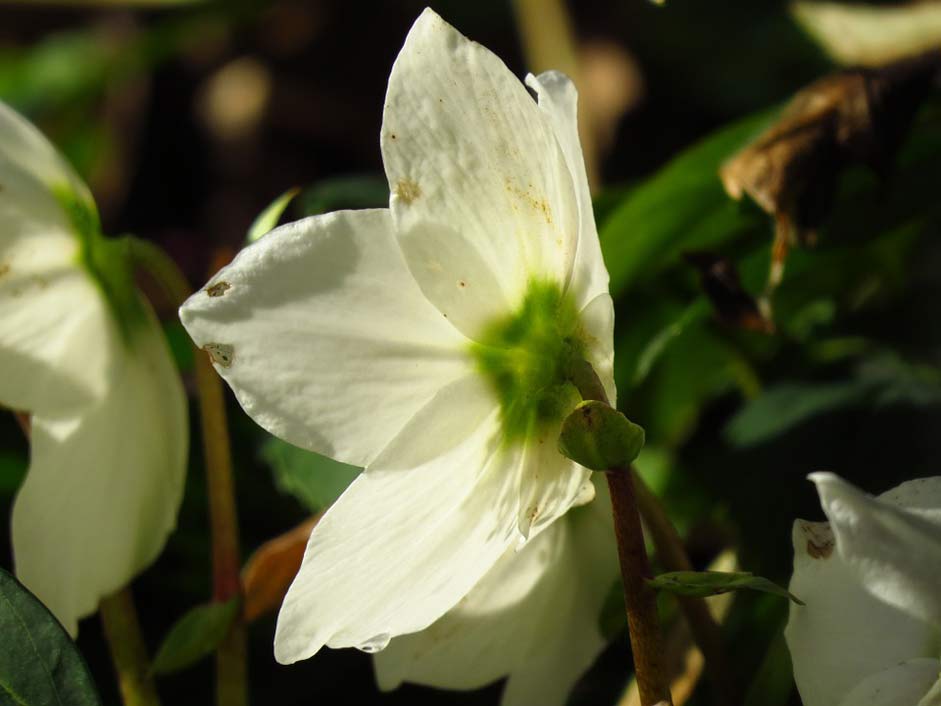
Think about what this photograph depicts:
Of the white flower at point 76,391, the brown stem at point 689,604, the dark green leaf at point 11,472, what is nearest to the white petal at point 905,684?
the brown stem at point 689,604

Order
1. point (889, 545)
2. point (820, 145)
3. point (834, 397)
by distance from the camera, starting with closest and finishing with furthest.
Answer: point (889, 545)
point (820, 145)
point (834, 397)

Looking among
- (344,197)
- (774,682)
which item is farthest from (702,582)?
(344,197)

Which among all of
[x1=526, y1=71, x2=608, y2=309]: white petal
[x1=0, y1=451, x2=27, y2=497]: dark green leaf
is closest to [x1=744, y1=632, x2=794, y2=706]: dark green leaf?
[x1=526, y1=71, x2=608, y2=309]: white petal

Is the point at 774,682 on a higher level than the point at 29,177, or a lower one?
lower

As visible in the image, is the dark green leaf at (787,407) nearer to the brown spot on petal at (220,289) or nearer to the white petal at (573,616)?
the white petal at (573,616)

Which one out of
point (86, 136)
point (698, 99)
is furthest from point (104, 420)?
point (86, 136)

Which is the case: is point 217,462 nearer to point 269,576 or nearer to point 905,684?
point 269,576

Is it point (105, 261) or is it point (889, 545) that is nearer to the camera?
point (889, 545)

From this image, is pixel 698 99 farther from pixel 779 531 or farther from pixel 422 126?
pixel 422 126
